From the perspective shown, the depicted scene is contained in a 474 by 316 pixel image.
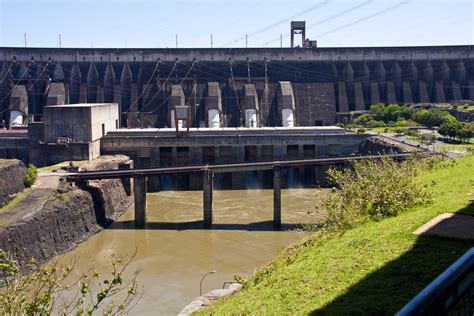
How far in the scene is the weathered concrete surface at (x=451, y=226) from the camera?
1153 centimetres

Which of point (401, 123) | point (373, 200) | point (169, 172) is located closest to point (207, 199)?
point (169, 172)

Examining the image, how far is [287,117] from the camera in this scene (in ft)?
166

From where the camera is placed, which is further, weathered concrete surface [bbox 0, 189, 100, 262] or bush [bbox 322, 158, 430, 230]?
weathered concrete surface [bbox 0, 189, 100, 262]

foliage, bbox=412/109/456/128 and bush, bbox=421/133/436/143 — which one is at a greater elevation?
foliage, bbox=412/109/456/128

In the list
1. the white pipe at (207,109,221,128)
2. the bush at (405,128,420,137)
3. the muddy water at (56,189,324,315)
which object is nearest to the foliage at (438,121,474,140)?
the bush at (405,128,420,137)

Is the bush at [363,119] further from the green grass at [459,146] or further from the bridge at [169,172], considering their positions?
the bridge at [169,172]

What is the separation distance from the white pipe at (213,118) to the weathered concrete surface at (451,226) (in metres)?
36.6

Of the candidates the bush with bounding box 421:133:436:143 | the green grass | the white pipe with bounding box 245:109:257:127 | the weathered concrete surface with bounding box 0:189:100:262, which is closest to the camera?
the weathered concrete surface with bounding box 0:189:100:262

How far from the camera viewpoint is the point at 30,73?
5600cm

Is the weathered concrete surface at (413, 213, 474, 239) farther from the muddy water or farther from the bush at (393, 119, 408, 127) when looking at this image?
the bush at (393, 119, 408, 127)

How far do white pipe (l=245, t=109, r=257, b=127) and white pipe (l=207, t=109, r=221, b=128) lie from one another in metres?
2.40

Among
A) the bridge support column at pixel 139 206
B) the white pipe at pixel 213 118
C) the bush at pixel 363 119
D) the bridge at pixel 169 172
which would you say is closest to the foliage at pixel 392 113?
the bush at pixel 363 119

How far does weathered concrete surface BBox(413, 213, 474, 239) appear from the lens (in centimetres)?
1153

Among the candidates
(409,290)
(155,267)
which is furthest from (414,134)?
(409,290)
